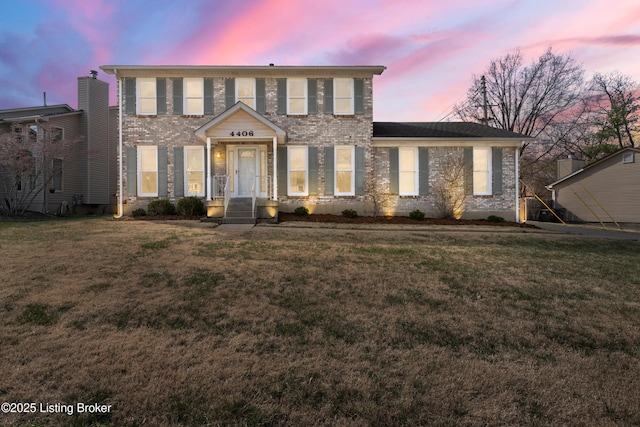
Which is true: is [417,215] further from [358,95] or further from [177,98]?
[177,98]

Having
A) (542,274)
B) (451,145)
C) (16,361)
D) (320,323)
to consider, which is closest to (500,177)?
(451,145)

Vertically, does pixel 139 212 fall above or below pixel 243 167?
below

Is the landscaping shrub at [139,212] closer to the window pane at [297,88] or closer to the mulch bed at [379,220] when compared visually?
the mulch bed at [379,220]

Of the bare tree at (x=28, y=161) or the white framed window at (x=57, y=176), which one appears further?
the white framed window at (x=57, y=176)

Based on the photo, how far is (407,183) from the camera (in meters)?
15.3

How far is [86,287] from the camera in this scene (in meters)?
4.74

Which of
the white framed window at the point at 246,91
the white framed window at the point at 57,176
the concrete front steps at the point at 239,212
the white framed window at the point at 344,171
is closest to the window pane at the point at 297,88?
the white framed window at the point at 246,91

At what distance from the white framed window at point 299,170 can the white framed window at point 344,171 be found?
1296 millimetres

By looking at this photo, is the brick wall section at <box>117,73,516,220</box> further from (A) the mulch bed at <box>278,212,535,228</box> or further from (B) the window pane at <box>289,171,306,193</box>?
(A) the mulch bed at <box>278,212,535,228</box>

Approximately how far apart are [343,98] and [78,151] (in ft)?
48.0

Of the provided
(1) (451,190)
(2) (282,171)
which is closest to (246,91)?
(2) (282,171)

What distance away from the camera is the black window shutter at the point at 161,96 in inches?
581

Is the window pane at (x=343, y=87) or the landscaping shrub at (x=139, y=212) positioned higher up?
the window pane at (x=343, y=87)

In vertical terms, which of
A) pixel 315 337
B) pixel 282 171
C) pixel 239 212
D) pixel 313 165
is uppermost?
pixel 313 165
